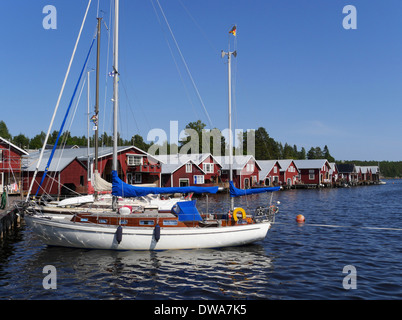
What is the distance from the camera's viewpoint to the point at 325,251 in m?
20.4

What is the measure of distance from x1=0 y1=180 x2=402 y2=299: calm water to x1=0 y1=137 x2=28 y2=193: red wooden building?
73.7 ft

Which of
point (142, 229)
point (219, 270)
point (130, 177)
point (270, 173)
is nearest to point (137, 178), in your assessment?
point (130, 177)

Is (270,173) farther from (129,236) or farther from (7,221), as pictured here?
(129,236)

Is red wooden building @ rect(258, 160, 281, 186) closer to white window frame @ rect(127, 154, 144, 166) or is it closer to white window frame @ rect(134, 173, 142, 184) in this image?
white window frame @ rect(134, 173, 142, 184)

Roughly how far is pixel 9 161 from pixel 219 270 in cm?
3649

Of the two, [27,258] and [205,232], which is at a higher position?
[205,232]

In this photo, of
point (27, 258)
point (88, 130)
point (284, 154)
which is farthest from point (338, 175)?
point (27, 258)

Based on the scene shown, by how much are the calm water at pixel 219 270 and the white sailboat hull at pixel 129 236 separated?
47cm

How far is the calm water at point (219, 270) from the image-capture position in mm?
13891

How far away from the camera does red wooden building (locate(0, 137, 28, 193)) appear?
43594 millimetres
